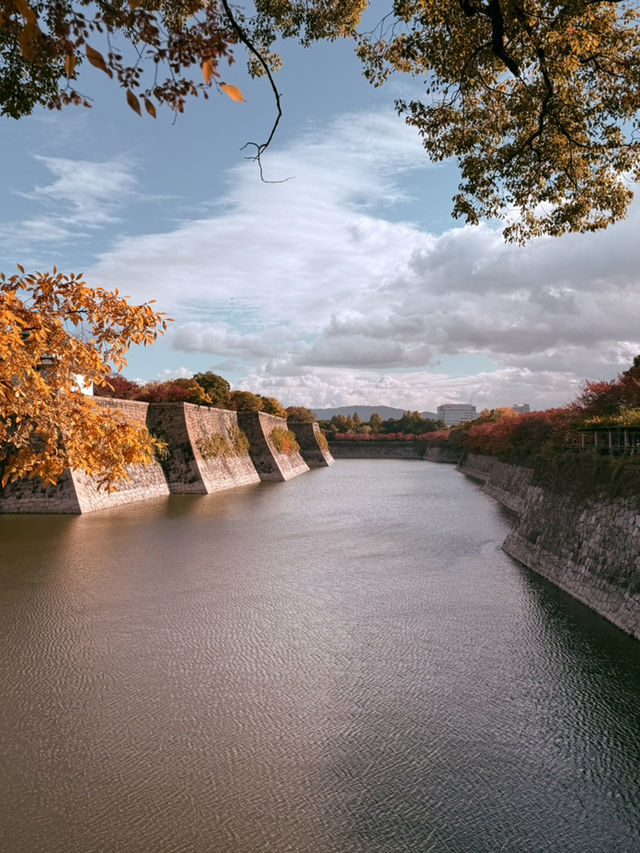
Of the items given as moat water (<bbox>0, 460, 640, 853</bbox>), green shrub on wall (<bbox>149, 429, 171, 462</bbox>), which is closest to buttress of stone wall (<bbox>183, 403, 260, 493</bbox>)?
green shrub on wall (<bbox>149, 429, 171, 462</bbox>)

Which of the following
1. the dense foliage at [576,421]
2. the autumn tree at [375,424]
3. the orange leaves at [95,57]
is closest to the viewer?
the orange leaves at [95,57]

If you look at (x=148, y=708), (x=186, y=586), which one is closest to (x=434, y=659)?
(x=148, y=708)

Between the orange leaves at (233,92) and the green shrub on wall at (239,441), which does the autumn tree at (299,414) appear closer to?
the green shrub on wall at (239,441)

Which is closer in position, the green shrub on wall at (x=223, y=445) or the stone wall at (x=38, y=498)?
the stone wall at (x=38, y=498)

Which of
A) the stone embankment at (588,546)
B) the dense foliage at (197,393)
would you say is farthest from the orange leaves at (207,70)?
the dense foliage at (197,393)

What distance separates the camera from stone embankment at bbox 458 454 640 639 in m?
10.5

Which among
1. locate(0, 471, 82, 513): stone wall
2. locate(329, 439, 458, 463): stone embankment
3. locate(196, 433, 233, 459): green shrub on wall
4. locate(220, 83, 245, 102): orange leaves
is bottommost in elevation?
locate(329, 439, 458, 463): stone embankment

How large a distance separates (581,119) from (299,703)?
8556mm

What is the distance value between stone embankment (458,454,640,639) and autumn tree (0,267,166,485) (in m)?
8.35

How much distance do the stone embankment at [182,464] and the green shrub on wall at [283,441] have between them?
0.47m

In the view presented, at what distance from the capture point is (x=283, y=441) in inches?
2249

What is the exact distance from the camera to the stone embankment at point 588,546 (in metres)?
10.5

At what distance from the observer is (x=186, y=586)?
1380 cm

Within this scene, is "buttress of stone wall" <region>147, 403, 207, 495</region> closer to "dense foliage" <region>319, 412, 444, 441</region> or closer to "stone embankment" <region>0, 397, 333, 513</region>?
"stone embankment" <region>0, 397, 333, 513</region>
